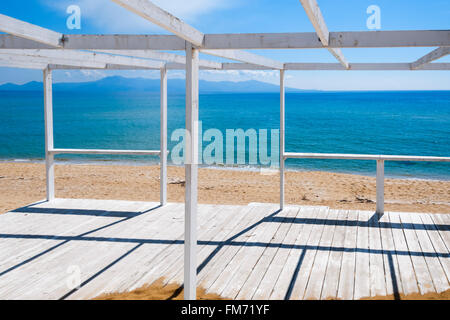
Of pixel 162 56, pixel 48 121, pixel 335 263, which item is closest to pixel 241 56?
pixel 162 56

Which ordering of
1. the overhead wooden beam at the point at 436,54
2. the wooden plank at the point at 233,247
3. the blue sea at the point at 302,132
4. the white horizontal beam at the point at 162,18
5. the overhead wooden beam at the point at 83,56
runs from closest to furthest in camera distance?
1. the white horizontal beam at the point at 162,18
2. the wooden plank at the point at 233,247
3. the overhead wooden beam at the point at 436,54
4. the overhead wooden beam at the point at 83,56
5. the blue sea at the point at 302,132

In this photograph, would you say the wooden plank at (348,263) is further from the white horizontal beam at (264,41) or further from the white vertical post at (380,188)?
the white horizontal beam at (264,41)

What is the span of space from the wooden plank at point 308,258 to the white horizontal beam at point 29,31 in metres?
2.72

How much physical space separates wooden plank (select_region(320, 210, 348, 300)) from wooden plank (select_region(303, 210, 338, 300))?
0.11 feet

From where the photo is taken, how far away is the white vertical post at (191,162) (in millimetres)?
3047

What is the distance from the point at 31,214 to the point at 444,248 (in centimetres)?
499

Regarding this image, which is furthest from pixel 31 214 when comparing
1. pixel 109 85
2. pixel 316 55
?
pixel 109 85

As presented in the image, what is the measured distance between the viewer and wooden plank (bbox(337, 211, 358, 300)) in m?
3.62

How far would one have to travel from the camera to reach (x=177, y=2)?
3.52m

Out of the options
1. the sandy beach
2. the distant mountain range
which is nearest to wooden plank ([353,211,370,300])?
the sandy beach

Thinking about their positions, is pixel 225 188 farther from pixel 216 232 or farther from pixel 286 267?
pixel 286 267

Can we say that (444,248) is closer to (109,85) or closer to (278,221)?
(278,221)

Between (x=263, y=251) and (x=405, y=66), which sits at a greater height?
(x=405, y=66)

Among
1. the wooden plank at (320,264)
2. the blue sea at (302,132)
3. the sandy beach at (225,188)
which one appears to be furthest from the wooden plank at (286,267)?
the blue sea at (302,132)
